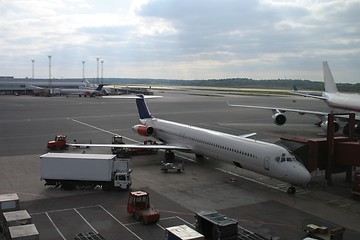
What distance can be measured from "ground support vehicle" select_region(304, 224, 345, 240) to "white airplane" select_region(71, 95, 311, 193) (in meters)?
6.44

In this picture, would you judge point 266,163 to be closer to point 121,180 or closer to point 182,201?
point 182,201

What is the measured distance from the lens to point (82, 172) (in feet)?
81.6

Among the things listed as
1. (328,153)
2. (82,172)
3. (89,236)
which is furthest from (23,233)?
(328,153)

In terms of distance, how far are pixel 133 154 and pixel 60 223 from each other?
17840mm

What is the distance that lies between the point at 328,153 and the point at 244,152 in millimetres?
5931

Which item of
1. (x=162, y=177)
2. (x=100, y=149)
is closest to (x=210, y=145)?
(x=162, y=177)

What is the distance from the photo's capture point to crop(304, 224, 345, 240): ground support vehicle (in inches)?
655

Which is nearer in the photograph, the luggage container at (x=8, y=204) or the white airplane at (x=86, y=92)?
the luggage container at (x=8, y=204)

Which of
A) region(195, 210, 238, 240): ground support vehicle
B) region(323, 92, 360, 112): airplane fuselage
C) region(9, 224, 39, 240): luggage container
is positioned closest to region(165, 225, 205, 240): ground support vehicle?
region(195, 210, 238, 240): ground support vehicle

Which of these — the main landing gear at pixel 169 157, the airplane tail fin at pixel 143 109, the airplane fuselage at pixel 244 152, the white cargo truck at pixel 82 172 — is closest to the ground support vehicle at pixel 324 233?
the airplane fuselage at pixel 244 152

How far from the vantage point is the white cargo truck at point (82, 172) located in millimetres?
24734

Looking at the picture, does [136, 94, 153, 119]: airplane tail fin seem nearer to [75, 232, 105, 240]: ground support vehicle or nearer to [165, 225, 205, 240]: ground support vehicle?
[75, 232, 105, 240]: ground support vehicle

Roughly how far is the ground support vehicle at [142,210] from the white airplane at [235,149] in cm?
880

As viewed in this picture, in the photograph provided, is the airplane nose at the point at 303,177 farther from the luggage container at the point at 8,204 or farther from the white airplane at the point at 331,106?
the white airplane at the point at 331,106
